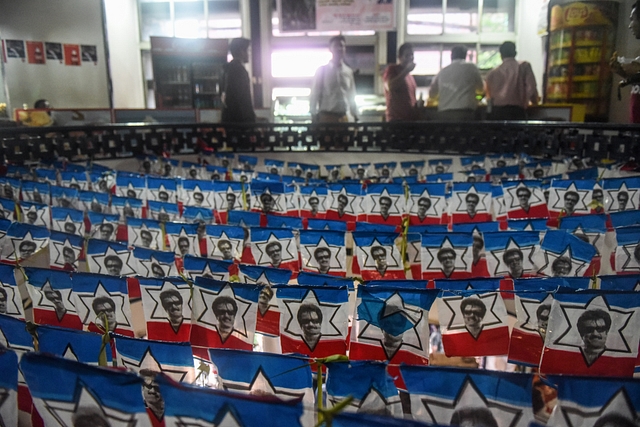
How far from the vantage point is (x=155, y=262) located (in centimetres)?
205

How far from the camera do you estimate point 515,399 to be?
1012 mm

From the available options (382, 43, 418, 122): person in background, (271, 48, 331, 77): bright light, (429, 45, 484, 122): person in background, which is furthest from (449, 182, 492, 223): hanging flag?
(271, 48, 331, 77): bright light

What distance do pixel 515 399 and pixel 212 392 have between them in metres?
0.63

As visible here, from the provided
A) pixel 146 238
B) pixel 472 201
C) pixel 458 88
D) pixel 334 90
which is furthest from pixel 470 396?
pixel 334 90

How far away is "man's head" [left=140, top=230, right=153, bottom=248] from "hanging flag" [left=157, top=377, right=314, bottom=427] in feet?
5.25

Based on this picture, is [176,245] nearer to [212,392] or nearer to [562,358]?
[212,392]

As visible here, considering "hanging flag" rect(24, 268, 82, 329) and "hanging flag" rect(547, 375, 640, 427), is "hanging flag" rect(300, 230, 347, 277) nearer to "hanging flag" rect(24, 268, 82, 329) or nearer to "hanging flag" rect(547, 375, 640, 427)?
"hanging flag" rect(24, 268, 82, 329)

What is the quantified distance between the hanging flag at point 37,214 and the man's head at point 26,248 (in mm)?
482

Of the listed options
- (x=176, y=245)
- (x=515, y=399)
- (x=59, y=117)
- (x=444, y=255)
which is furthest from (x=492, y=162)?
(x=59, y=117)

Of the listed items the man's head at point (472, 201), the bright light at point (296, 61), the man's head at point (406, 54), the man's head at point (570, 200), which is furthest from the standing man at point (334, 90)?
the bright light at point (296, 61)

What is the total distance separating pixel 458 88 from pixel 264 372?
195 inches

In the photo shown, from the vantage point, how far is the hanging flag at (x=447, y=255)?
6.86ft

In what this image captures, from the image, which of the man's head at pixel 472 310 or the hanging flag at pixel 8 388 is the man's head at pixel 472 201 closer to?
the man's head at pixel 472 310

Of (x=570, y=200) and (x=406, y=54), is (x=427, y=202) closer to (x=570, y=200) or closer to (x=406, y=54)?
(x=570, y=200)
